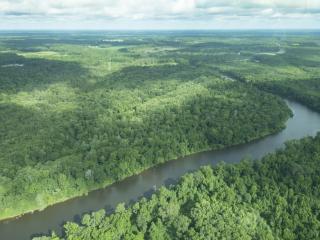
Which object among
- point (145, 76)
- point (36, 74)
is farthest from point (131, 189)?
point (36, 74)

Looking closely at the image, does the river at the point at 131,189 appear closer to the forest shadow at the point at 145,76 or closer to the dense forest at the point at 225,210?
the dense forest at the point at 225,210

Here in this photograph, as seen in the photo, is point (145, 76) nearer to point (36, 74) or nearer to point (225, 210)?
point (36, 74)

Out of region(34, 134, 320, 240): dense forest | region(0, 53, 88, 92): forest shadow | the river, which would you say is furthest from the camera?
region(0, 53, 88, 92): forest shadow

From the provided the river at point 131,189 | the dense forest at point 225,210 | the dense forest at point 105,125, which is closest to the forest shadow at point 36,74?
the dense forest at point 105,125

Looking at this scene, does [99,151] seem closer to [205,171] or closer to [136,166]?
[136,166]

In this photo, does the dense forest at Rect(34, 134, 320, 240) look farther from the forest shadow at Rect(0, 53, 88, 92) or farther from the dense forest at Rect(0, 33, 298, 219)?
the forest shadow at Rect(0, 53, 88, 92)

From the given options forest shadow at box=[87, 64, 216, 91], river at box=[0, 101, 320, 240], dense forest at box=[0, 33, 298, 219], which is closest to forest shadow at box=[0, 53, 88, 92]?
dense forest at box=[0, 33, 298, 219]
